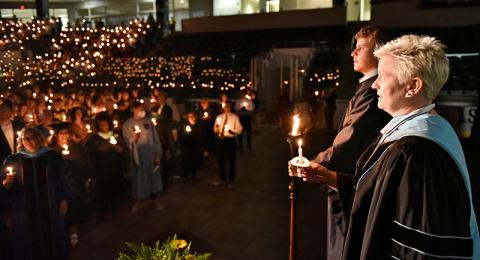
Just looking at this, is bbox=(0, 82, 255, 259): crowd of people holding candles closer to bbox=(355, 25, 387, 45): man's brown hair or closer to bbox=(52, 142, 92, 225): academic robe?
bbox=(52, 142, 92, 225): academic robe

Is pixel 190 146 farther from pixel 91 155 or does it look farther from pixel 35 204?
pixel 35 204

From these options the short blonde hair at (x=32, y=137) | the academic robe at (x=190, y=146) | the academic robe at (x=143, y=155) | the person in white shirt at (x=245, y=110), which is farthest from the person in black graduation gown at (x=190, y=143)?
the short blonde hair at (x=32, y=137)

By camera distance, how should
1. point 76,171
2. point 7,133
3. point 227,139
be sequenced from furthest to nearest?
point 227,139 < point 76,171 < point 7,133

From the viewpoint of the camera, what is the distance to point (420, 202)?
5.74ft

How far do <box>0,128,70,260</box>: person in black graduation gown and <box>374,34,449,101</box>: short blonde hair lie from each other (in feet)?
13.1

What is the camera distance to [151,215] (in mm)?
6789

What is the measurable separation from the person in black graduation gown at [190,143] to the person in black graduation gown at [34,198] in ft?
12.7

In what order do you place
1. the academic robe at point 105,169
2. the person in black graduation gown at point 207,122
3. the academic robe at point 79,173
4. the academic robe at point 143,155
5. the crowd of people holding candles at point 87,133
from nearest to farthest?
the crowd of people holding candles at point 87,133 → the academic robe at point 79,173 → the academic robe at point 105,169 → the academic robe at point 143,155 → the person in black graduation gown at point 207,122

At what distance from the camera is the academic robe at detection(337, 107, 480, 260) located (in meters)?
1.73

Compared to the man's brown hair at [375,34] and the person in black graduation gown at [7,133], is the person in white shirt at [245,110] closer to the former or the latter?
the person in black graduation gown at [7,133]

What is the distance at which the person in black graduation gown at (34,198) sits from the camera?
14.7 ft

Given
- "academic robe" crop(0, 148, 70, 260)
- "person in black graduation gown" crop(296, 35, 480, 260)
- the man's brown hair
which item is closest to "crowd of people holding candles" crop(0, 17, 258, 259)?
"academic robe" crop(0, 148, 70, 260)

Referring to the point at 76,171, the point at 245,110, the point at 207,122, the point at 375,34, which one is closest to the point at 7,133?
the point at 76,171

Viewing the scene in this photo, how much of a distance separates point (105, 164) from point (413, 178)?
5.56 metres
